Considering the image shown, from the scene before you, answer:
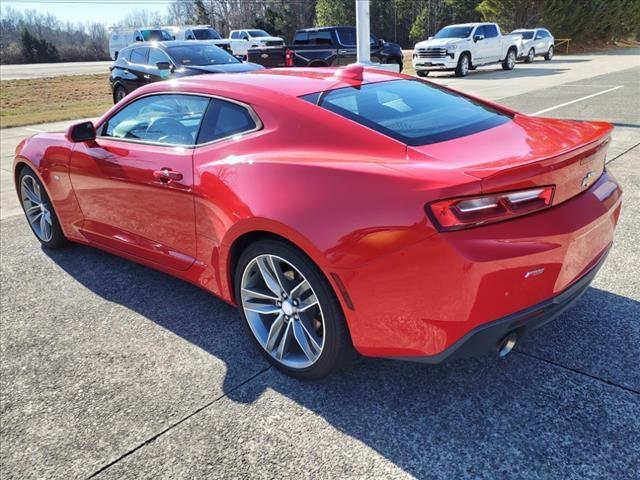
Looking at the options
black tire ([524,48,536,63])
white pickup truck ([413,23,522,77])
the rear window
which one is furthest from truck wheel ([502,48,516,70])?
the rear window

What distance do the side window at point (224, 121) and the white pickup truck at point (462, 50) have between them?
62.8ft

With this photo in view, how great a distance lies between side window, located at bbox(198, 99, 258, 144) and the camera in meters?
2.95

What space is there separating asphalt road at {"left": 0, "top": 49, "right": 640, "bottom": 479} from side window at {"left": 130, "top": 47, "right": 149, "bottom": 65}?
34.5 ft

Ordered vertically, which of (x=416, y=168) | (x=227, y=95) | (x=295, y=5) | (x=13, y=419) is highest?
(x=295, y=5)

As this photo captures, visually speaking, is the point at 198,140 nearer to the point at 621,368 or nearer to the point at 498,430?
the point at 498,430

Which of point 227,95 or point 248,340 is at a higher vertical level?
point 227,95

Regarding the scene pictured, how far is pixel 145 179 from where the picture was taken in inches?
132

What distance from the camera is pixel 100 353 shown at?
3180 millimetres

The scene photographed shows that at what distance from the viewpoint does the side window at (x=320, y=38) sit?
19089 mm

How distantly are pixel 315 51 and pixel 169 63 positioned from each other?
7.84 meters

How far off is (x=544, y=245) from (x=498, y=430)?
829mm

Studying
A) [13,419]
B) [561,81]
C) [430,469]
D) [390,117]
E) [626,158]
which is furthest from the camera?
[561,81]

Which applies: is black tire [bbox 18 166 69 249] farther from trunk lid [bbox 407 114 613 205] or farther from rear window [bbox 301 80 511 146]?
trunk lid [bbox 407 114 613 205]

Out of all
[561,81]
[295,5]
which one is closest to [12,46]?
[295,5]
